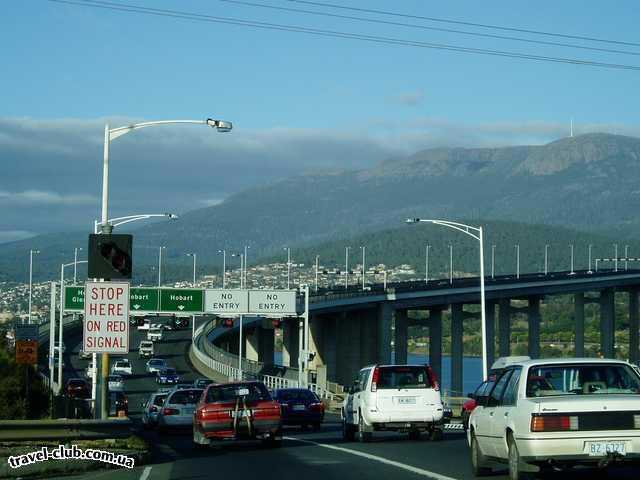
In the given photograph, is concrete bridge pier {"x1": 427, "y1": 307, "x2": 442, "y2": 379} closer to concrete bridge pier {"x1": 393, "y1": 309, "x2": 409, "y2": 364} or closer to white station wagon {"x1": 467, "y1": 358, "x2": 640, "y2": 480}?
concrete bridge pier {"x1": 393, "y1": 309, "x2": 409, "y2": 364}

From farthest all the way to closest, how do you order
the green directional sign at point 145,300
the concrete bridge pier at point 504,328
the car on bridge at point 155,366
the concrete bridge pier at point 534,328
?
the concrete bridge pier at point 534,328 < the concrete bridge pier at point 504,328 < the car on bridge at point 155,366 < the green directional sign at point 145,300

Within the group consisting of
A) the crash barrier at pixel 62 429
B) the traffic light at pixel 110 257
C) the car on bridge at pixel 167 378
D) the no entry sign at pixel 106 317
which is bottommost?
the car on bridge at pixel 167 378

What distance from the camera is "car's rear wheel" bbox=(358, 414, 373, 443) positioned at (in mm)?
30644

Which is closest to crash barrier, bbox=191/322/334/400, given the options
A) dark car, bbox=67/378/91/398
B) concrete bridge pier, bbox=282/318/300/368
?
concrete bridge pier, bbox=282/318/300/368

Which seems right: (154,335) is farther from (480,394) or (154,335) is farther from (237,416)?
(480,394)

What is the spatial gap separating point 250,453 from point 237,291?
186ft

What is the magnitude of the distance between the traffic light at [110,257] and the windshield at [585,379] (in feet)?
35.6

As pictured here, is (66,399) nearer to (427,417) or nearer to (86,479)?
(427,417)

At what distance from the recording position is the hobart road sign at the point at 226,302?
84.4m

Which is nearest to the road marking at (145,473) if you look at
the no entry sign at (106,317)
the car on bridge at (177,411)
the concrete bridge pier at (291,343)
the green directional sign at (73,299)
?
the no entry sign at (106,317)

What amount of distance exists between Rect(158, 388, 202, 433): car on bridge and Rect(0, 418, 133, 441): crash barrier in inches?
567

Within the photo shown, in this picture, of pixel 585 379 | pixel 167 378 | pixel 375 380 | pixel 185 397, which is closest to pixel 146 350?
pixel 167 378

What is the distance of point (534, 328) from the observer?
124125 millimetres

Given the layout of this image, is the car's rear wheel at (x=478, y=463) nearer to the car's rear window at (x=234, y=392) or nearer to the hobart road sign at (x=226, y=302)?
the car's rear window at (x=234, y=392)
